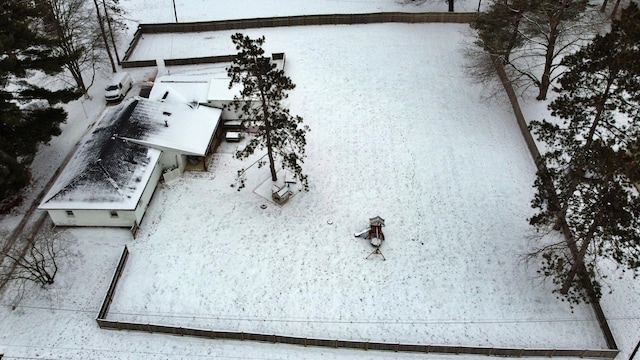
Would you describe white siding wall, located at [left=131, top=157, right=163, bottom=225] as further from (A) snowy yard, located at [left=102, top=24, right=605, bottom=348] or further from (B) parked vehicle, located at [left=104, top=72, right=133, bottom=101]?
(B) parked vehicle, located at [left=104, top=72, right=133, bottom=101]

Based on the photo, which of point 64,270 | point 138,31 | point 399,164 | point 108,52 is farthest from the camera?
point 138,31

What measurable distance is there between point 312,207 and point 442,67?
17.3 meters

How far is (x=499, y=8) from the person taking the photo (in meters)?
32.2

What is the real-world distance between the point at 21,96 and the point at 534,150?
29.6 meters

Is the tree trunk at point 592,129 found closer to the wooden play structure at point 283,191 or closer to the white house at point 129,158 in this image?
the wooden play structure at point 283,191

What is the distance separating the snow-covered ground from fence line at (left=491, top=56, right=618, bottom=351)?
42cm

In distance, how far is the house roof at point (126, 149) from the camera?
83.1 ft

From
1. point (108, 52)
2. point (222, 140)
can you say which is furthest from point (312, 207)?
point (108, 52)

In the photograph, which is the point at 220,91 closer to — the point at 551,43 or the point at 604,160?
the point at 551,43

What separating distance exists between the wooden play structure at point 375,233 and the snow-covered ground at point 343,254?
16.4 inches

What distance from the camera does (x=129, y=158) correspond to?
1072 inches

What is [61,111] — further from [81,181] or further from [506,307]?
[506,307]

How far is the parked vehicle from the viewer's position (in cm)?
3466

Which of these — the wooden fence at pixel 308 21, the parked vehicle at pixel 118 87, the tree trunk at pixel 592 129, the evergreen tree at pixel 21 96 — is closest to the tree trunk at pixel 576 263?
the tree trunk at pixel 592 129
